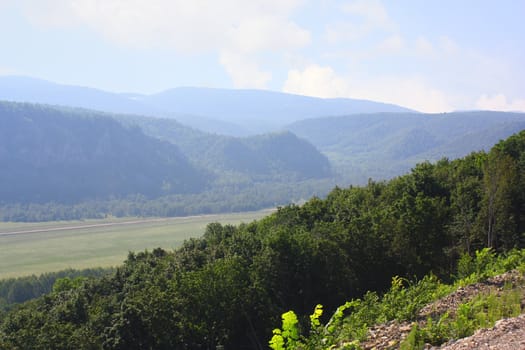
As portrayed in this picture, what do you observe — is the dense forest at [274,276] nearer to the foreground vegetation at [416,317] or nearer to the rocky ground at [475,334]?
the foreground vegetation at [416,317]

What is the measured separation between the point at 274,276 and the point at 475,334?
18975 mm

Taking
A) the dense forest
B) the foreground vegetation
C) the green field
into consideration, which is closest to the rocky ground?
the foreground vegetation

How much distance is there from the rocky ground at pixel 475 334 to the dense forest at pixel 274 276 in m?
9.02

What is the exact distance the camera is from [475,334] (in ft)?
32.0

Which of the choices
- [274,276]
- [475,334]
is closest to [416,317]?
[475,334]

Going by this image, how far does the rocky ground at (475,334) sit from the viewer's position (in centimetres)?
916

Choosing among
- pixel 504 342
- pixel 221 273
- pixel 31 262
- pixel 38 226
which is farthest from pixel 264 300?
pixel 38 226

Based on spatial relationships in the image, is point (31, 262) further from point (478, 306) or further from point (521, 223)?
point (478, 306)

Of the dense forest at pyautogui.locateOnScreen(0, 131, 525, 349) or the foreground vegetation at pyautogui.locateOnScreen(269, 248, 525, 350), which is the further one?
the dense forest at pyautogui.locateOnScreen(0, 131, 525, 349)

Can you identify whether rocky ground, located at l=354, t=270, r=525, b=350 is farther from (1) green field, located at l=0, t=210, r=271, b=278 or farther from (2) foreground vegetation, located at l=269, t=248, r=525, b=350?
(1) green field, located at l=0, t=210, r=271, b=278

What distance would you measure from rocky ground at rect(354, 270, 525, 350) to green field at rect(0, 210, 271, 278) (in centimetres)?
10507

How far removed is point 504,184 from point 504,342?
2218 cm

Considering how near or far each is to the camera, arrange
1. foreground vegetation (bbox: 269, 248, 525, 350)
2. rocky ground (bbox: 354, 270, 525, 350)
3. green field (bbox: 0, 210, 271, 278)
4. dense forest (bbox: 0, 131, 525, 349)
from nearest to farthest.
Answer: rocky ground (bbox: 354, 270, 525, 350)
foreground vegetation (bbox: 269, 248, 525, 350)
dense forest (bbox: 0, 131, 525, 349)
green field (bbox: 0, 210, 271, 278)

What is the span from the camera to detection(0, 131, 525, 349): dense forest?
80.4ft
